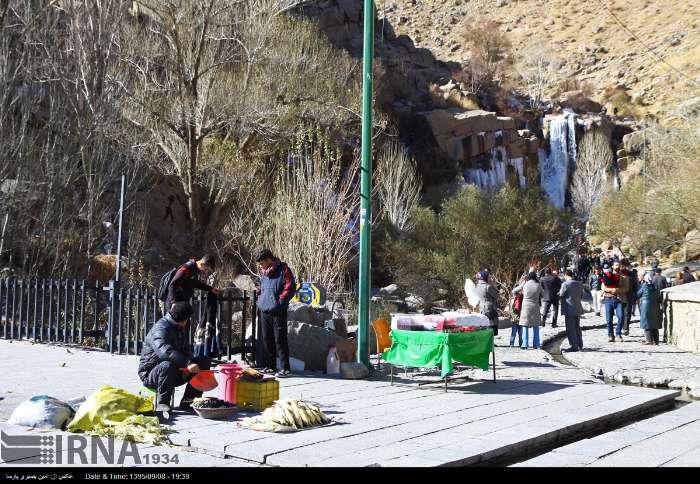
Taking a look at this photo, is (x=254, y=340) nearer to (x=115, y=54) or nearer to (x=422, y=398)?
(x=422, y=398)

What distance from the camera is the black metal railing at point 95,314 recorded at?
1256 cm

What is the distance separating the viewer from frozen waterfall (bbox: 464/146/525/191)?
60531 millimetres

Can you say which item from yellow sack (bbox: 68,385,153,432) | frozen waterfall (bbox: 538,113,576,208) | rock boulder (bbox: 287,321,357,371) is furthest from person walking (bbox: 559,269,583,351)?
frozen waterfall (bbox: 538,113,576,208)

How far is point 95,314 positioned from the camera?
15.0 metres

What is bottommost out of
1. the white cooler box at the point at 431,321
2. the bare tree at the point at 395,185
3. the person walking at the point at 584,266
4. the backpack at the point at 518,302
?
the white cooler box at the point at 431,321

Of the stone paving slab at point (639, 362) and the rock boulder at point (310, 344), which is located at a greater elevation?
the rock boulder at point (310, 344)

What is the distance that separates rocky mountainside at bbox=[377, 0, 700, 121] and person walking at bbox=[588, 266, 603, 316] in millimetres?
49778

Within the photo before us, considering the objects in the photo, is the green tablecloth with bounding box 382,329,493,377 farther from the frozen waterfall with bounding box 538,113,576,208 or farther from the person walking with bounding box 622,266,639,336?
the frozen waterfall with bounding box 538,113,576,208

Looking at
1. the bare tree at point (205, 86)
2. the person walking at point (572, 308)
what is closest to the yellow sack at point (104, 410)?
the person walking at point (572, 308)


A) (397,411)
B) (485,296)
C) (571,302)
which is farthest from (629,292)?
(397,411)

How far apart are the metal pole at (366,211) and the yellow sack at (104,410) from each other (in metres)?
4.23

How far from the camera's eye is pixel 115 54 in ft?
85.0

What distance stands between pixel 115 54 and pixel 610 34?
4033 inches

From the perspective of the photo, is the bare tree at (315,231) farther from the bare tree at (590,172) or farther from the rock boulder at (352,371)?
the bare tree at (590,172)
